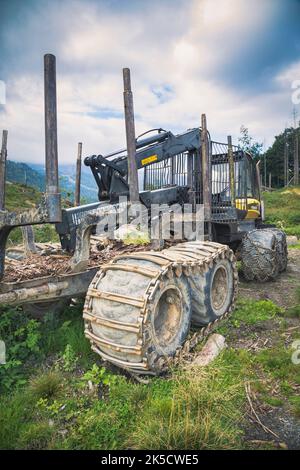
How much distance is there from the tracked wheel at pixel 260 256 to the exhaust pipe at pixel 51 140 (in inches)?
193

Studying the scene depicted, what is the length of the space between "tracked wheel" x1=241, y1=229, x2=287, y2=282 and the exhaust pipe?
193 inches

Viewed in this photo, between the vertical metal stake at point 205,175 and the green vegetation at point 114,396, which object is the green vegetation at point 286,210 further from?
the green vegetation at point 114,396

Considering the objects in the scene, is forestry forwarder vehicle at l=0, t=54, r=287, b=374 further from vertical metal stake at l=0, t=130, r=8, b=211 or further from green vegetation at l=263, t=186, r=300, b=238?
green vegetation at l=263, t=186, r=300, b=238

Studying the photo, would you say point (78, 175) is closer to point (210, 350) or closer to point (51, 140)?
point (51, 140)

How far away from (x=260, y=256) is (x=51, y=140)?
5181mm

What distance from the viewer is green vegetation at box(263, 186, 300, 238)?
19.6 m

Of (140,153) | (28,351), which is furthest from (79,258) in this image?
(140,153)

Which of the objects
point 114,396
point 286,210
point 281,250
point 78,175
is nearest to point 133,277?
point 114,396

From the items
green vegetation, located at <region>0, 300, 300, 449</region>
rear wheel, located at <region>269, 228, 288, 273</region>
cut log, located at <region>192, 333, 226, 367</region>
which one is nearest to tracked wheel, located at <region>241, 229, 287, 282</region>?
rear wheel, located at <region>269, 228, 288, 273</region>

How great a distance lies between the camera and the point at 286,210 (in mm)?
25609

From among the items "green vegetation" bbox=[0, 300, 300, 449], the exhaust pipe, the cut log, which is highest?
the exhaust pipe
